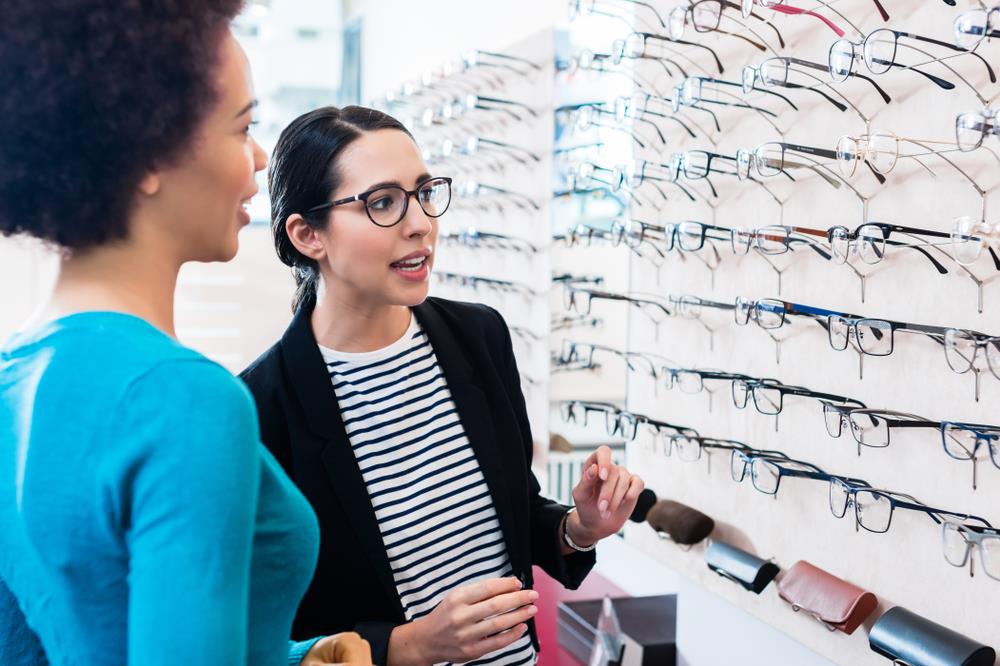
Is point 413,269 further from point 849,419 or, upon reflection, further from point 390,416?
point 849,419

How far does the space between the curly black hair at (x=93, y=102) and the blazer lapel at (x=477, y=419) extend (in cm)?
74

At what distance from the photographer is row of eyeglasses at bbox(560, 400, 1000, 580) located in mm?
1149

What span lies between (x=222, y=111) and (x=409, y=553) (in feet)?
2.50

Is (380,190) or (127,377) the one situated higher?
(380,190)

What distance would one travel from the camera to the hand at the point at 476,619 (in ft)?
3.60

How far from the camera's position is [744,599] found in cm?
159

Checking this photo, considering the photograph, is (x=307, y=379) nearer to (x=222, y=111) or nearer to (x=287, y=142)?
(x=287, y=142)

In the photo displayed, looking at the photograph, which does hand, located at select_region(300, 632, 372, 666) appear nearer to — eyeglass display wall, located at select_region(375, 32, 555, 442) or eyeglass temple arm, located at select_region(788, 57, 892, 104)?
eyeglass temple arm, located at select_region(788, 57, 892, 104)

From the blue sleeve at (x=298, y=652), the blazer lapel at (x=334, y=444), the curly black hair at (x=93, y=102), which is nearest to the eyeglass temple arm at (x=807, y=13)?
the blazer lapel at (x=334, y=444)

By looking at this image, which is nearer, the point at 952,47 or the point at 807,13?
the point at 952,47

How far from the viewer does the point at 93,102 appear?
63 cm

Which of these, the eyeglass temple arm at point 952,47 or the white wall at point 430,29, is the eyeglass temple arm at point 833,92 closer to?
the eyeglass temple arm at point 952,47

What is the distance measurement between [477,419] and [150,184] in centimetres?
75

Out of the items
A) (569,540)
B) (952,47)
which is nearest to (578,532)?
(569,540)
